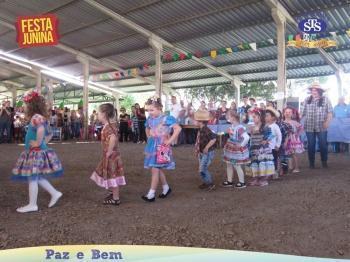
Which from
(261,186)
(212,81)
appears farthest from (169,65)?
(261,186)

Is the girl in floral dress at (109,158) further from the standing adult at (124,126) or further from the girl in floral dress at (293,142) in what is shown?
the standing adult at (124,126)

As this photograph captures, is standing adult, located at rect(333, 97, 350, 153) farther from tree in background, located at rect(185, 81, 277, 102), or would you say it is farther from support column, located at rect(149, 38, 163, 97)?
tree in background, located at rect(185, 81, 277, 102)

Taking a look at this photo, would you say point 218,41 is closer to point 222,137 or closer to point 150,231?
point 222,137

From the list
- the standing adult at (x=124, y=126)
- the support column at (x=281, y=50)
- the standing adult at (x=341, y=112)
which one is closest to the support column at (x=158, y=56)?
the standing adult at (x=124, y=126)

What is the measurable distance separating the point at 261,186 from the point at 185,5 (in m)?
9.10

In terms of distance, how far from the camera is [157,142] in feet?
15.0

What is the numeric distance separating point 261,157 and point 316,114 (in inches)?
80.3

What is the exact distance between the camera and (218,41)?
15992 mm

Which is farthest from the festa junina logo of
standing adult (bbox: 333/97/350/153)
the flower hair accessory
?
standing adult (bbox: 333/97/350/153)

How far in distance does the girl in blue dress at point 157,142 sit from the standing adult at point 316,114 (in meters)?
3.43

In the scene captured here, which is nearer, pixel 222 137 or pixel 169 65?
pixel 222 137

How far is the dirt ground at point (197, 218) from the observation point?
3203 millimetres

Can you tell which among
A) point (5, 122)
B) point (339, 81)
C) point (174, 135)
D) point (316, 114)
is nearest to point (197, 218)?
point (174, 135)

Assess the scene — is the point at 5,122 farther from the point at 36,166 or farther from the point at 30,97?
the point at 36,166
